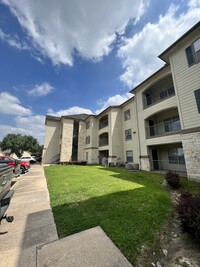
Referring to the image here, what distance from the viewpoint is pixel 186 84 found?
10.4 meters

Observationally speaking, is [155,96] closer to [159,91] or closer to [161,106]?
[159,91]

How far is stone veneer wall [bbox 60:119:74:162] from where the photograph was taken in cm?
2669

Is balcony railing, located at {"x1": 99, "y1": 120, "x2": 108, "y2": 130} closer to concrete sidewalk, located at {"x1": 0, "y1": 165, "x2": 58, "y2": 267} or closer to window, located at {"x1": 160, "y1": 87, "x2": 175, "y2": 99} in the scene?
window, located at {"x1": 160, "y1": 87, "x2": 175, "y2": 99}

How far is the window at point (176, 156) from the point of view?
45.5 feet

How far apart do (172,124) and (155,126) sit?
7.41 feet

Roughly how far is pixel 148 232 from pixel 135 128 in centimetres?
1580

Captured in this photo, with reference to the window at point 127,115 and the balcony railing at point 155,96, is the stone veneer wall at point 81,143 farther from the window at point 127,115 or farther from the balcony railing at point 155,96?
the balcony railing at point 155,96

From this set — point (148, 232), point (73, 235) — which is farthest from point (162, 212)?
point (73, 235)

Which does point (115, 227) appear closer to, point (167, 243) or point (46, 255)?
point (167, 243)

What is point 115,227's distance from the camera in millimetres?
3668

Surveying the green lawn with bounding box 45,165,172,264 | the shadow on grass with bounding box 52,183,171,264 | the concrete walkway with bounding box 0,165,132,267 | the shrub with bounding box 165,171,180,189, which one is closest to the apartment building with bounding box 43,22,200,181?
the shrub with bounding box 165,171,180,189

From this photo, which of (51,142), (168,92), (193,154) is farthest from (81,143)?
(193,154)

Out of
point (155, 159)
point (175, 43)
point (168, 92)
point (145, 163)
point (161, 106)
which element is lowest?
point (145, 163)

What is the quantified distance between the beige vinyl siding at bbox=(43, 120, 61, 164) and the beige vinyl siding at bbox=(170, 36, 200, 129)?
2567 centimetres
